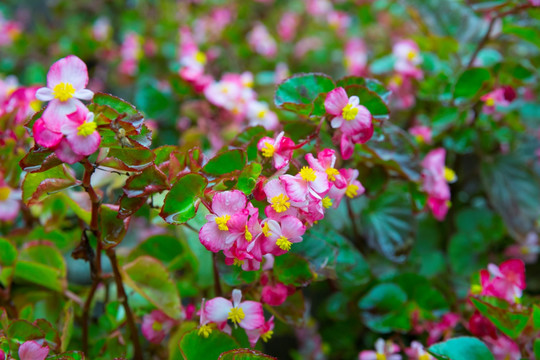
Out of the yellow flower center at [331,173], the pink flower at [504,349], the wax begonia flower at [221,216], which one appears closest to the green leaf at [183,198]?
the wax begonia flower at [221,216]

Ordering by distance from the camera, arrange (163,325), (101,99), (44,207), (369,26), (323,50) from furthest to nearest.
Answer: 1. (369,26)
2. (323,50)
3. (44,207)
4. (163,325)
5. (101,99)

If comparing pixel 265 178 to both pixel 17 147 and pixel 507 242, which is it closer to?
pixel 17 147

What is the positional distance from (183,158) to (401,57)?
1.99 ft

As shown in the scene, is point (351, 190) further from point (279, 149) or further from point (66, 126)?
point (66, 126)

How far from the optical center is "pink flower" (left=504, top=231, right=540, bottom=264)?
928mm

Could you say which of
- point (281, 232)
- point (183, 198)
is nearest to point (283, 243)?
point (281, 232)

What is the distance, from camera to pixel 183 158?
1.82 ft

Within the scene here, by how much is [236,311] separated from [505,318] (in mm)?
305

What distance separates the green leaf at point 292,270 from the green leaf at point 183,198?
133 millimetres

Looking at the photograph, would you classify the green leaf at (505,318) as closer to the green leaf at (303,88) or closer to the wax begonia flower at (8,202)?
the green leaf at (303,88)

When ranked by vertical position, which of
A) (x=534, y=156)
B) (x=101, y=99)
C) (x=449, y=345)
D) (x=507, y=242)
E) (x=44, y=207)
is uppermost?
(x=101, y=99)

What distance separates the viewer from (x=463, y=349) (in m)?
0.56

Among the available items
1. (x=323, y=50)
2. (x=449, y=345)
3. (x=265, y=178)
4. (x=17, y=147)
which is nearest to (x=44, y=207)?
(x=17, y=147)

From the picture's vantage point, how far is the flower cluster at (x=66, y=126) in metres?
0.42
